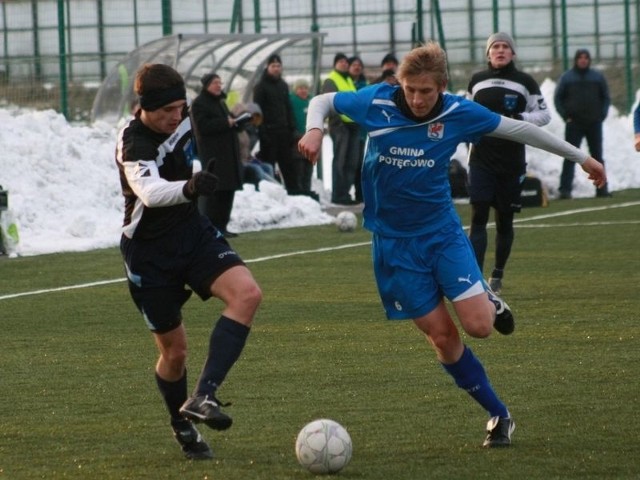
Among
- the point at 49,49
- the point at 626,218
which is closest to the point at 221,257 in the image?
the point at 626,218

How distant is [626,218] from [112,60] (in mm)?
8850

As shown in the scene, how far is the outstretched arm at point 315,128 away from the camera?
625 cm

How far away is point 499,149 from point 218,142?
5.53 metres

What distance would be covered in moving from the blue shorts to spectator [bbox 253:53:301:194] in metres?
13.3

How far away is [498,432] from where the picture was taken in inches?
249

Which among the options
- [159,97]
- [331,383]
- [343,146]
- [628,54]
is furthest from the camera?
[628,54]

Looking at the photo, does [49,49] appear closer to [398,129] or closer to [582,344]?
[582,344]

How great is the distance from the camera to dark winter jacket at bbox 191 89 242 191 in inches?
633

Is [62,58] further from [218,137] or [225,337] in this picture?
[225,337]

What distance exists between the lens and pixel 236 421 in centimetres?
701

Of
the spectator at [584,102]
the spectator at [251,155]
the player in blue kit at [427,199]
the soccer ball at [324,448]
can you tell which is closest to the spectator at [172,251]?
the soccer ball at [324,448]

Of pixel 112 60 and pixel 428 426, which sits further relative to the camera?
pixel 112 60

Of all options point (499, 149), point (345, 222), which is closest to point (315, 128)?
point (499, 149)

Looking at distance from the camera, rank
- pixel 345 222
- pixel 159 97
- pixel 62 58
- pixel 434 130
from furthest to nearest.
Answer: pixel 62 58
pixel 345 222
pixel 434 130
pixel 159 97
